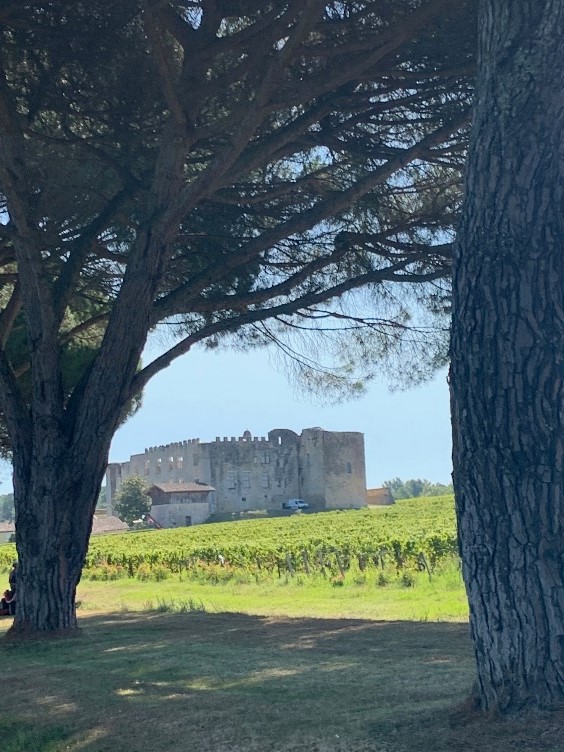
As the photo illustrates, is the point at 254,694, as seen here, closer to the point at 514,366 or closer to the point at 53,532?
the point at 514,366

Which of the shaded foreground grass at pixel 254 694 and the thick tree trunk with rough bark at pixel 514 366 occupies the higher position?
the thick tree trunk with rough bark at pixel 514 366

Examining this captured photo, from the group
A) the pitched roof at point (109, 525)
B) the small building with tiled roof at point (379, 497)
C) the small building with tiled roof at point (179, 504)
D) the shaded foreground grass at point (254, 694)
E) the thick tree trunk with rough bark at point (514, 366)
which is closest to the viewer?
the thick tree trunk with rough bark at point (514, 366)

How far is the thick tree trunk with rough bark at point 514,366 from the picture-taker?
393cm

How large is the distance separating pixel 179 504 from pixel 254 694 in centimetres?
5875

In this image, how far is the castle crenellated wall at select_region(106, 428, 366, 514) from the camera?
6988cm

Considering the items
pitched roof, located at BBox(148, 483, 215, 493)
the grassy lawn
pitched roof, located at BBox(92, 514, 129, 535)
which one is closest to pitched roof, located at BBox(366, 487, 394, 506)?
pitched roof, located at BBox(148, 483, 215, 493)

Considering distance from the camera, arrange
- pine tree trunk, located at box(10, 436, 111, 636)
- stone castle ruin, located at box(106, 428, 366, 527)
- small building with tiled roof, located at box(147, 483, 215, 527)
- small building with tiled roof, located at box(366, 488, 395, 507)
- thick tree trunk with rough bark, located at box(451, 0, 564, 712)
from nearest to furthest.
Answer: thick tree trunk with rough bark, located at box(451, 0, 564, 712) < pine tree trunk, located at box(10, 436, 111, 636) < small building with tiled roof, located at box(147, 483, 215, 527) < stone castle ruin, located at box(106, 428, 366, 527) < small building with tiled roof, located at box(366, 488, 395, 507)

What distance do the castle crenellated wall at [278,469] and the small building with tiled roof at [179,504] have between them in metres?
3.06

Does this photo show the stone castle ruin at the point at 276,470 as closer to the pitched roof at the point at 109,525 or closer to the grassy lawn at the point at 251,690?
the pitched roof at the point at 109,525

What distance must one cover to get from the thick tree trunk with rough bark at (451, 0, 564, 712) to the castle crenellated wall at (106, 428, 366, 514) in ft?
214

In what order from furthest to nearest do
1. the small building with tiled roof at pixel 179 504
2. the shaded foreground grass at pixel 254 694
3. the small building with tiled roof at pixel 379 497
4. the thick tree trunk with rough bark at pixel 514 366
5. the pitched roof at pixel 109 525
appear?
the small building with tiled roof at pixel 379 497 → the pitched roof at pixel 109 525 → the small building with tiled roof at pixel 179 504 → the shaded foreground grass at pixel 254 694 → the thick tree trunk with rough bark at pixel 514 366

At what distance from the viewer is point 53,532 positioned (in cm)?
917

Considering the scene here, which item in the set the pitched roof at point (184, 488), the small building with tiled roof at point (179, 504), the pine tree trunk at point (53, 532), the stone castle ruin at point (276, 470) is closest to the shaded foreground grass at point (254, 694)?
the pine tree trunk at point (53, 532)

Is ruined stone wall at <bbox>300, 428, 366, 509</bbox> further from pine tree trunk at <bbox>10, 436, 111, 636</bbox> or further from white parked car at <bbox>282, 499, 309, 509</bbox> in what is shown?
pine tree trunk at <bbox>10, 436, 111, 636</bbox>
